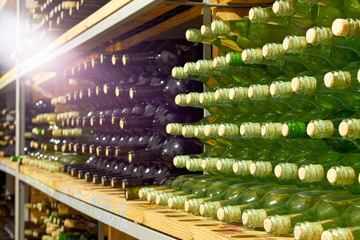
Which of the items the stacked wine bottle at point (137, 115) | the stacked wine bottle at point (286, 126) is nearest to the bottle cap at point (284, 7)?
the stacked wine bottle at point (286, 126)

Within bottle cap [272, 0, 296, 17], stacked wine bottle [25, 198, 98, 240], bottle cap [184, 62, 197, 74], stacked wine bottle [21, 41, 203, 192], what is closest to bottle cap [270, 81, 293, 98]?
bottle cap [272, 0, 296, 17]

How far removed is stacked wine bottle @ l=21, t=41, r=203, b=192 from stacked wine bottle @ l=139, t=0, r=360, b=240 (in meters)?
0.23

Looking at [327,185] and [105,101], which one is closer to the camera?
[327,185]

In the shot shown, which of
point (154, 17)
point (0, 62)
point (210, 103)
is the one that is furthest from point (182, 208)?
point (0, 62)

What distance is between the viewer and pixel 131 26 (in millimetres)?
1812

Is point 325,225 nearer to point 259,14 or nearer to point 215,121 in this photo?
point 259,14

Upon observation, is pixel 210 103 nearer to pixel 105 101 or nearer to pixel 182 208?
pixel 182 208

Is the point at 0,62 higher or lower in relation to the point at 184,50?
higher

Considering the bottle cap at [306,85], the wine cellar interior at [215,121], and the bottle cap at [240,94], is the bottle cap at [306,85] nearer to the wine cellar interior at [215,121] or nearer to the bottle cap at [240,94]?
the wine cellar interior at [215,121]

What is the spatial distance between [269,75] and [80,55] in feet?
4.66

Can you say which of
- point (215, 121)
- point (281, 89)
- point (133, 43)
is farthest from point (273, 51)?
point (133, 43)

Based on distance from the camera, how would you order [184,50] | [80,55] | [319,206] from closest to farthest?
[319,206]
[184,50]
[80,55]

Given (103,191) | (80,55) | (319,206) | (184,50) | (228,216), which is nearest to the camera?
(319,206)

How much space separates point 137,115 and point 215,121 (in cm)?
39
